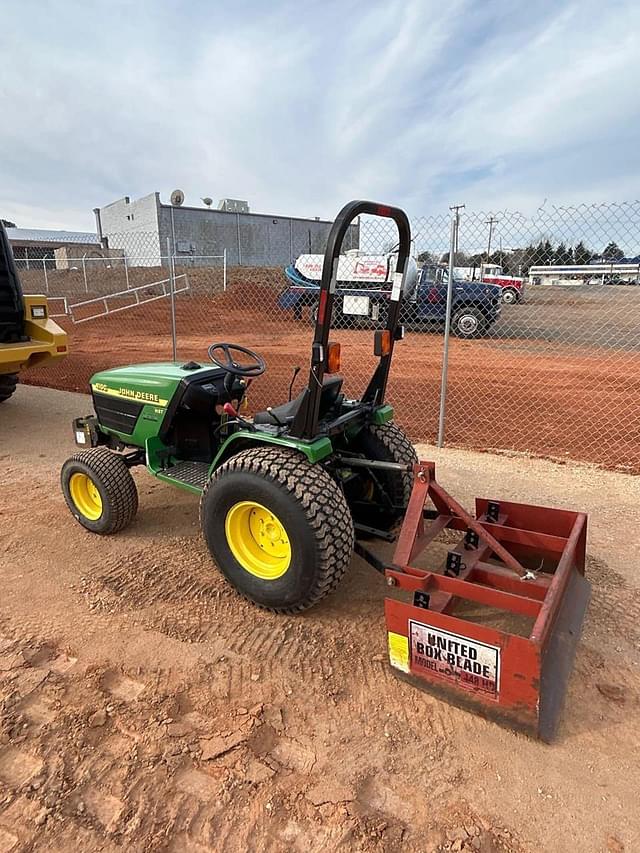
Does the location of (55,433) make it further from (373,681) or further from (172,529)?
(373,681)

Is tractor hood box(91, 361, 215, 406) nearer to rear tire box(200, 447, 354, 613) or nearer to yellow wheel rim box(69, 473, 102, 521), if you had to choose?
yellow wheel rim box(69, 473, 102, 521)

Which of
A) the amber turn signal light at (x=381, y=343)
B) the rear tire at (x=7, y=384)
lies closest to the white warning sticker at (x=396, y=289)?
the amber turn signal light at (x=381, y=343)

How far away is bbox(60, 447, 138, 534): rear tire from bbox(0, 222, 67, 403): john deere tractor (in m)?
2.74

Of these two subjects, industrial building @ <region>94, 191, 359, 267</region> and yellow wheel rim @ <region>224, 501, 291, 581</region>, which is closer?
yellow wheel rim @ <region>224, 501, 291, 581</region>

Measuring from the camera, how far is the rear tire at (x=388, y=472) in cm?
316

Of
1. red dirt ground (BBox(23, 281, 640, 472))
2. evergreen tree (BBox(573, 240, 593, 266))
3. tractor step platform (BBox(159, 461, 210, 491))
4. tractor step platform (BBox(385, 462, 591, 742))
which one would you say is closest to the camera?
tractor step platform (BBox(385, 462, 591, 742))

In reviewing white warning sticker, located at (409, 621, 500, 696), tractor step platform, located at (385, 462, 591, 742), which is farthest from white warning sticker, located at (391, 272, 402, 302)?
white warning sticker, located at (409, 621, 500, 696)

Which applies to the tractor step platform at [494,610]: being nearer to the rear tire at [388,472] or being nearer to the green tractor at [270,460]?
the rear tire at [388,472]

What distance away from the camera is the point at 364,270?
1200 centimetres

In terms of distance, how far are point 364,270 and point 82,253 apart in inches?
1000

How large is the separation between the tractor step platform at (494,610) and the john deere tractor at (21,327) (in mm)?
4757

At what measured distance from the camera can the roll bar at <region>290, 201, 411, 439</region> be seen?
7.88 ft

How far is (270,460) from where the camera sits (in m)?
2.60

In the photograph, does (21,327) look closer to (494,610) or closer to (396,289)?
(396,289)
